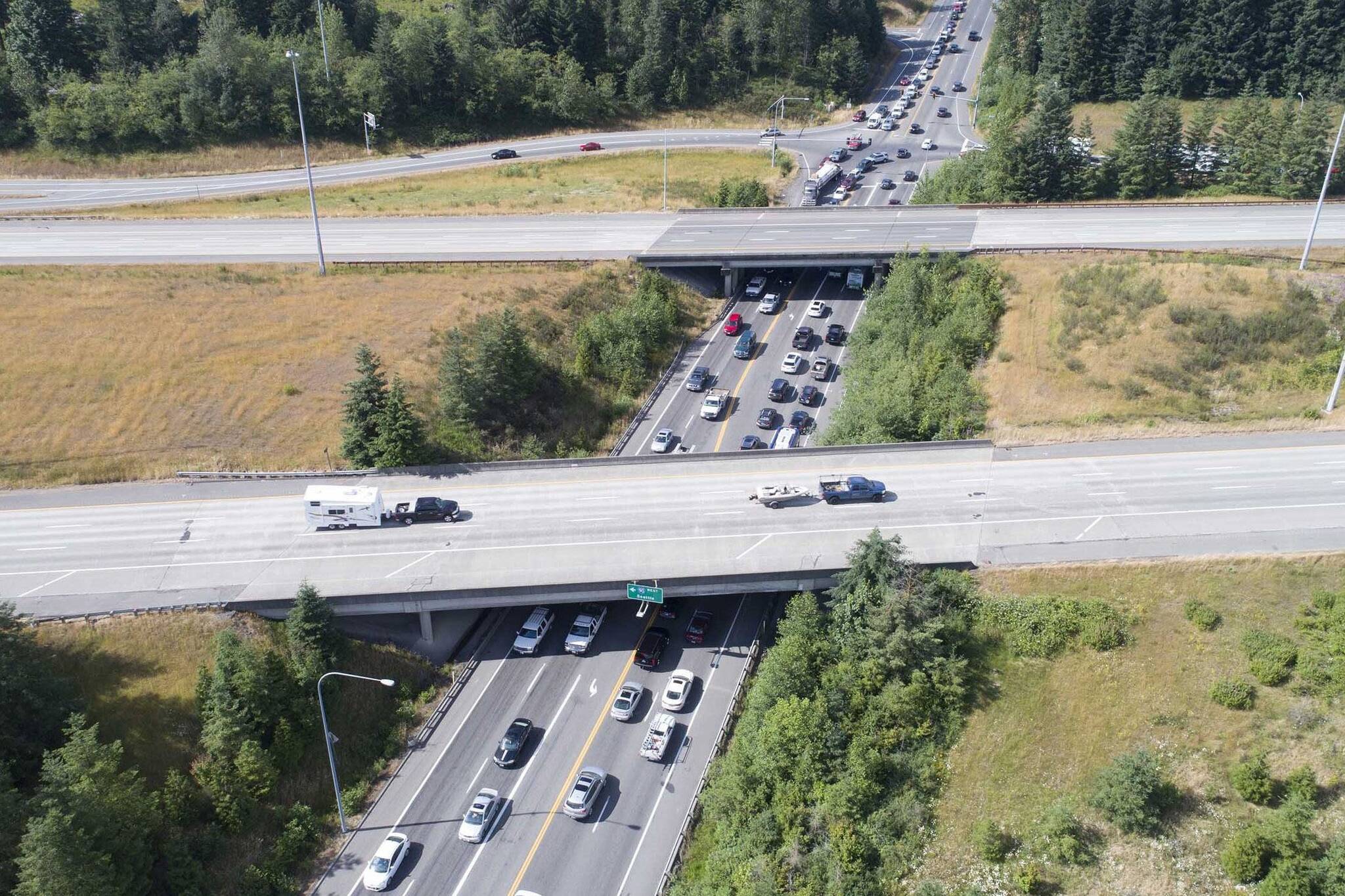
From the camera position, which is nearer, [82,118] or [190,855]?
[190,855]

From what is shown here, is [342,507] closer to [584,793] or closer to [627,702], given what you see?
[627,702]

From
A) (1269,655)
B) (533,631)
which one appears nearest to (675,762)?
(533,631)

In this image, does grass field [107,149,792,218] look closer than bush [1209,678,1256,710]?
No

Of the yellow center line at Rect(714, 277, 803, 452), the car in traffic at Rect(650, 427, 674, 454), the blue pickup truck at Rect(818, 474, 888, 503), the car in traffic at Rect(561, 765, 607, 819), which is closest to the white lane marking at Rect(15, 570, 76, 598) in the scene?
the car in traffic at Rect(561, 765, 607, 819)

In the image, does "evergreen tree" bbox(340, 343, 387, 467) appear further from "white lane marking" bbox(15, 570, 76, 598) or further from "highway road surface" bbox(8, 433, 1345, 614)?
"white lane marking" bbox(15, 570, 76, 598)

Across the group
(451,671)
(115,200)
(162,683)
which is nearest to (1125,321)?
(451,671)

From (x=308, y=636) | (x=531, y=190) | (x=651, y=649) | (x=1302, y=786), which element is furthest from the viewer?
(x=531, y=190)

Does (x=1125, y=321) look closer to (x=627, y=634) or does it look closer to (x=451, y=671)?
(x=627, y=634)
